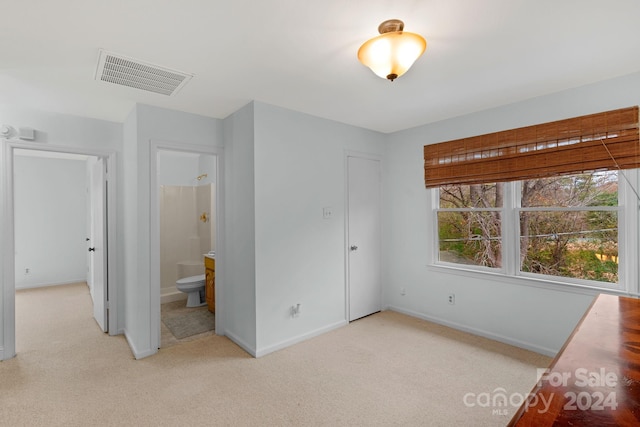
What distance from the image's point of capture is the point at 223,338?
3.38 m

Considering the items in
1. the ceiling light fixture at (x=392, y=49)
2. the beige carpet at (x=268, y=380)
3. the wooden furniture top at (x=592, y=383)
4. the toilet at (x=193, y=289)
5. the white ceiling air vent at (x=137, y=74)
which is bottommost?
the beige carpet at (x=268, y=380)

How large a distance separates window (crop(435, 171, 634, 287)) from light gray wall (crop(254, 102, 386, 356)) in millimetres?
1345

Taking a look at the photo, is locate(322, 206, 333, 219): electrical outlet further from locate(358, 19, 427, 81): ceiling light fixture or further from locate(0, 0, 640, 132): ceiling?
locate(358, 19, 427, 81): ceiling light fixture

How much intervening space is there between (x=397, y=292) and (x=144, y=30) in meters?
3.77

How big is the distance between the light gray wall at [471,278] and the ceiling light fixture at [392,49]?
1900 mm

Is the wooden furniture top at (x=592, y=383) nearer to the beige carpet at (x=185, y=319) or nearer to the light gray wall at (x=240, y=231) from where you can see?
the light gray wall at (x=240, y=231)

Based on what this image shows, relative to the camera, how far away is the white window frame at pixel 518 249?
2527 mm

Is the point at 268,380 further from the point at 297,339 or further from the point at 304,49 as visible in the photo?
the point at 304,49

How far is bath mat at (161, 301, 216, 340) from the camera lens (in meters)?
3.58

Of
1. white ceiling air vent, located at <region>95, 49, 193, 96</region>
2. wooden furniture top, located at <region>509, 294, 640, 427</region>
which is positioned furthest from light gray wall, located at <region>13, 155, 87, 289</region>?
wooden furniture top, located at <region>509, 294, 640, 427</region>

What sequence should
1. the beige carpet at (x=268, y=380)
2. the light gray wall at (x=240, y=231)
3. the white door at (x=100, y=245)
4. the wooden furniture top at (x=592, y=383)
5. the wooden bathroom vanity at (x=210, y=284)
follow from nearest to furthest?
the wooden furniture top at (x=592, y=383), the beige carpet at (x=268, y=380), the light gray wall at (x=240, y=231), the white door at (x=100, y=245), the wooden bathroom vanity at (x=210, y=284)

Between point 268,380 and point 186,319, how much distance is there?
194 cm

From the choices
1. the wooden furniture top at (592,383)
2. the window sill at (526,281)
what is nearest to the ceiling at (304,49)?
the wooden furniture top at (592,383)

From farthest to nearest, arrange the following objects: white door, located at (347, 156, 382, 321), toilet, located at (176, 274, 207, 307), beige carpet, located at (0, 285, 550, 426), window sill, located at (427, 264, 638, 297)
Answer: toilet, located at (176, 274, 207, 307) < white door, located at (347, 156, 382, 321) < window sill, located at (427, 264, 638, 297) < beige carpet, located at (0, 285, 550, 426)
